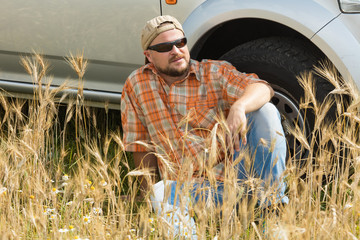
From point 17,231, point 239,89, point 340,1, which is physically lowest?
point 17,231

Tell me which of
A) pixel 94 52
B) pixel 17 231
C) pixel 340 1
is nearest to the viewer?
pixel 17 231

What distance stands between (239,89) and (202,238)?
102 centimetres

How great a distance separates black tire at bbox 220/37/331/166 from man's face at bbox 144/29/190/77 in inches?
17.9

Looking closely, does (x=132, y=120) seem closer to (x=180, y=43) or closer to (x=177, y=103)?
(x=177, y=103)

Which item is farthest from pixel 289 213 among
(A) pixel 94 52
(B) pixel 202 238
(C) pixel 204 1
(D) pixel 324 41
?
(A) pixel 94 52

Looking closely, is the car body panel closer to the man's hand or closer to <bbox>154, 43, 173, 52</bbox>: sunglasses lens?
<bbox>154, 43, 173, 52</bbox>: sunglasses lens

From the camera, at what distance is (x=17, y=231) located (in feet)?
7.76

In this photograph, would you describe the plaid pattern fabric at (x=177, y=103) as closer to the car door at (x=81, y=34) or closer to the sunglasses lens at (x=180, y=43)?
the sunglasses lens at (x=180, y=43)

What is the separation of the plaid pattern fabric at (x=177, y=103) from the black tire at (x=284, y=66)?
11.5 inches

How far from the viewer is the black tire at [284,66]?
3.09 m

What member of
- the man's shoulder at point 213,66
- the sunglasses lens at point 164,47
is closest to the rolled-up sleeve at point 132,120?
the sunglasses lens at point 164,47

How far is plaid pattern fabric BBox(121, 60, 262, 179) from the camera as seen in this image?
293 cm

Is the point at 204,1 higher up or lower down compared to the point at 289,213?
higher up

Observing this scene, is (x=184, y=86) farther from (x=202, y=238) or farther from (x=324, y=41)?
(x=202, y=238)
